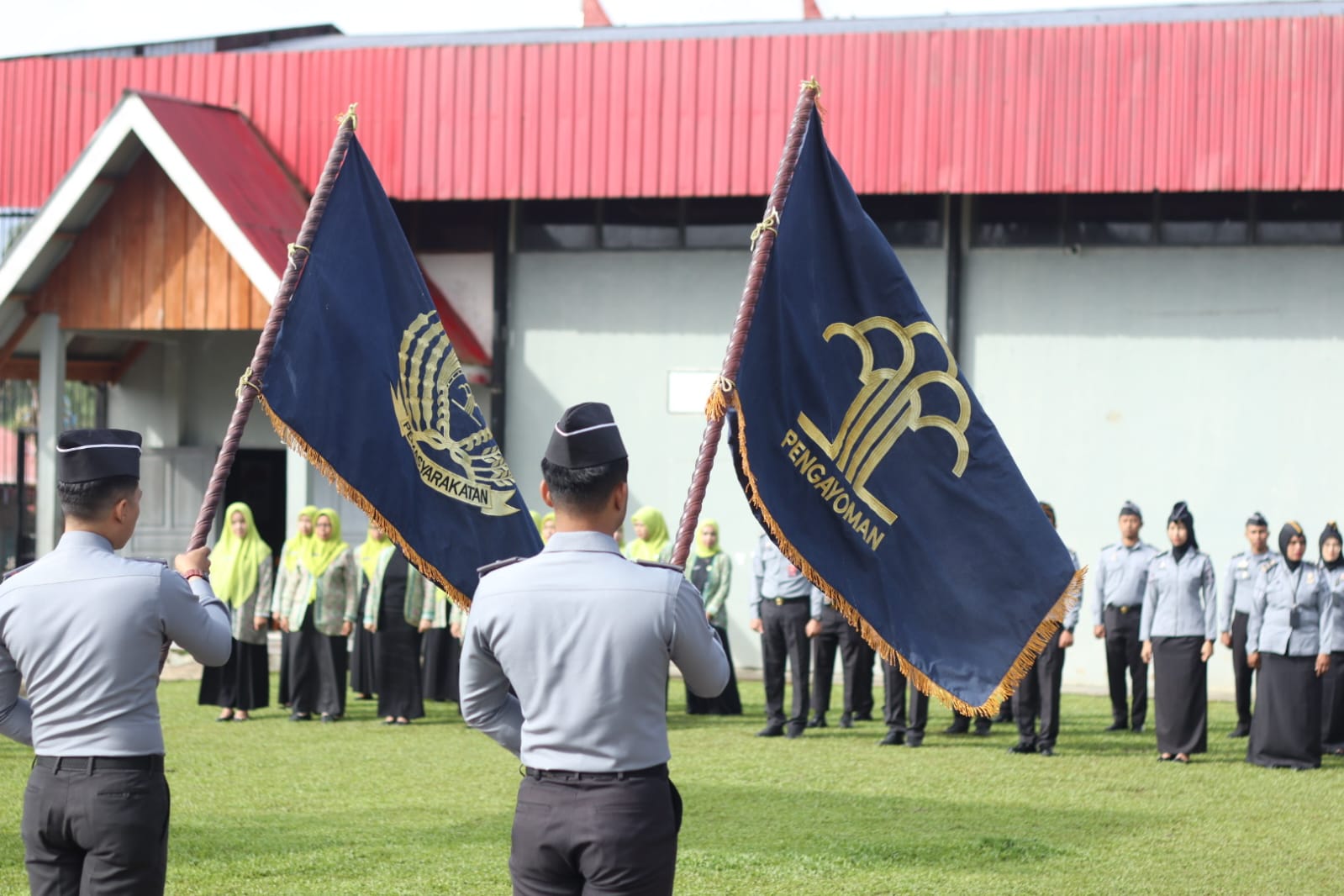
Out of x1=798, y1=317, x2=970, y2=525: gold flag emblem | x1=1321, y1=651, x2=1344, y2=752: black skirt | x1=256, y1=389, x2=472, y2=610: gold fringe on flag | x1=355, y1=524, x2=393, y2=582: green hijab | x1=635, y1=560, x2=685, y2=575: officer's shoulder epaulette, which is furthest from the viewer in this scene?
x1=355, y1=524, x2=393, y2=582: green hijab

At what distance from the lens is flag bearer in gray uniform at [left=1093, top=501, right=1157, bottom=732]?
13.6 metres

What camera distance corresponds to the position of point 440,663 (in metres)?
14.4

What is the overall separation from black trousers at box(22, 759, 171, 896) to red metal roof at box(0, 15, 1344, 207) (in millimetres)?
12844

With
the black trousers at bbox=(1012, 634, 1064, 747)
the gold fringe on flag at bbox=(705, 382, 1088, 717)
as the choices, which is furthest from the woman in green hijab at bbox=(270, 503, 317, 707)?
the gold fringe on flag at bbox=(705, 382, 1088, 717)

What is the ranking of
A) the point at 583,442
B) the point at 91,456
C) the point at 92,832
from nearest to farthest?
the point at 583,442 < the point at 92,832 < the point at 91,456

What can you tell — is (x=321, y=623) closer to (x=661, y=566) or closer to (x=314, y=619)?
(x=314, y=619)

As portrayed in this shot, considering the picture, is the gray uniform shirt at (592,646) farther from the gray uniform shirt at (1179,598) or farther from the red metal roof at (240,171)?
the red metal roof at (240,171)

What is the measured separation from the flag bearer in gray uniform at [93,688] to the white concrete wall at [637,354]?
13.0 m

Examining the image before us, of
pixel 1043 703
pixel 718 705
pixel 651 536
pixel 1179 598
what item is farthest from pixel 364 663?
pixel 1179 598

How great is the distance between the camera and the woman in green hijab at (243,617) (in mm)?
13617

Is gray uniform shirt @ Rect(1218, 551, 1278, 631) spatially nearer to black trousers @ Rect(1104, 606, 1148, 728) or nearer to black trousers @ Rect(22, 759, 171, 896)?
black trousers @ Rect(1104, 606, 1148, 728)

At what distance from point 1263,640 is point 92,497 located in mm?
9283

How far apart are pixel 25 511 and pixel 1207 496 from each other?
43.5 ft

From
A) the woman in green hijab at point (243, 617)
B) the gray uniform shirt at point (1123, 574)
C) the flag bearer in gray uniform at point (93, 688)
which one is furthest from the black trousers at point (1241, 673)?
the flag bearer in gray uniform at point (93, 688)
